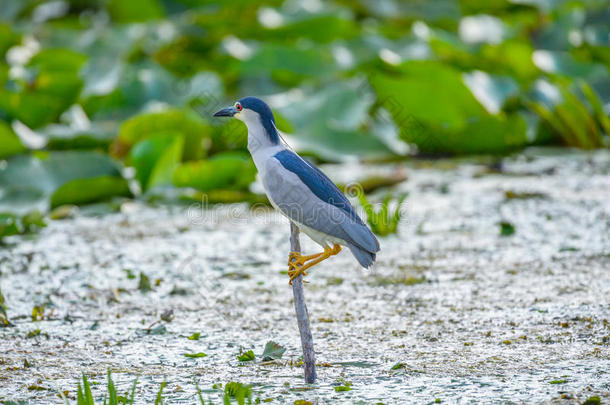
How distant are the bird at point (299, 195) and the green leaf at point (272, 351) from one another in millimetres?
322

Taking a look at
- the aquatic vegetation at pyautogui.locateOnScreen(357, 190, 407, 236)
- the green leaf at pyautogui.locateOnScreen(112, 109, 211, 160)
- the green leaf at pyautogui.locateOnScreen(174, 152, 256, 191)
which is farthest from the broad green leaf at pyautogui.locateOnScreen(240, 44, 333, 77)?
the aquatic vegetation at pyautogui.locateOnScreen(357, 190, 407, 236)

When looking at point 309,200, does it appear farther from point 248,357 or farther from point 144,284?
point 144,284

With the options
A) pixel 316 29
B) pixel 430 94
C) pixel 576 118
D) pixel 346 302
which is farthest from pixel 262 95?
pixel 346 302

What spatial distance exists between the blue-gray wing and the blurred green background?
6.42ft

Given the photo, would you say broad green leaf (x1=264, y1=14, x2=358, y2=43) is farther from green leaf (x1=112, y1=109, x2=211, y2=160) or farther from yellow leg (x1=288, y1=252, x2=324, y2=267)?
yellow leg (x1=288, y1=252, x2=324, y2=267)

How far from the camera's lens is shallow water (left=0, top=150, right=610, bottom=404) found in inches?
91.7

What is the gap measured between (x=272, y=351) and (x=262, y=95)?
304 centimetres

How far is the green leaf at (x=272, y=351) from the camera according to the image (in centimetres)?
250

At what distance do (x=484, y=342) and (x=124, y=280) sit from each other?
57.5 inches

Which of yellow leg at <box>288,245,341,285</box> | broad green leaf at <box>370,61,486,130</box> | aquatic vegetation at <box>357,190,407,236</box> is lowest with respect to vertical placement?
yellow leg at <box>288,245,341,285</box>

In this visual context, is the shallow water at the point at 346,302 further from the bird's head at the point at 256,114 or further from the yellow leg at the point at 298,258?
the bird's head at the point at 256,114

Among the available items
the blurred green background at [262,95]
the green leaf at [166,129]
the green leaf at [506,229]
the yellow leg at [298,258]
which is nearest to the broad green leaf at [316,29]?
the blurred green background at [262,95]

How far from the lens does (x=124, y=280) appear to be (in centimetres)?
336

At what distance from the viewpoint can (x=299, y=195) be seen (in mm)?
2246
